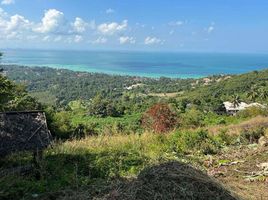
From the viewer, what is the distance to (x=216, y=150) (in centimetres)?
821

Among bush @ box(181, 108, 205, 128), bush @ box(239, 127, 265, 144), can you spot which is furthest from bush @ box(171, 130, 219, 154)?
bush @ box(181, 108, 205, 128)

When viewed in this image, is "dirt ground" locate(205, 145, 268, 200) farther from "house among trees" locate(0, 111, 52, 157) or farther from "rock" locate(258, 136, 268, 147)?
"house among trees" locate(0, 111, 52, 157)

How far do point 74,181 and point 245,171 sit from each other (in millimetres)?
3134

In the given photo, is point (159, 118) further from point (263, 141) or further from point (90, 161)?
point (90, 161)

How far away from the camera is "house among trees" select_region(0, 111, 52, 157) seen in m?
5.99

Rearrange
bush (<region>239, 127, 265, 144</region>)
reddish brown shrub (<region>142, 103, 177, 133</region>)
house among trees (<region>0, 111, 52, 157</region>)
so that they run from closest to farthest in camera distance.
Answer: house among trees (<region>0, 111, 52, 157</region>), bush (<region>239, 127, 265, 144</region>), reddish brown shrub (<region>142, 103, 177, 133</region>)

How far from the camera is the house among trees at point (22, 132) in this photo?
599 centimetres

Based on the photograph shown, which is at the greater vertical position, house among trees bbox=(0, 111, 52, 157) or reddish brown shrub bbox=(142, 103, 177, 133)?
house among trees bbox=(0, 111, 52, 157)

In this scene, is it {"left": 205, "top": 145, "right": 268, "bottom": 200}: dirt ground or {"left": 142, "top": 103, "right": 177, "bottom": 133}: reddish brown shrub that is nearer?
{"left": 205, "top": 145, "right": 268, "bottom": 200}: dirt ground

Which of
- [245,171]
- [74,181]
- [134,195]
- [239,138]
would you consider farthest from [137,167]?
[239,138]

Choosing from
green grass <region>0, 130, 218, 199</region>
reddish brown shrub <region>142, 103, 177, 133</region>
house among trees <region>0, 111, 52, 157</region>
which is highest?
house among trees <region>0, 111, 52, 157</region>

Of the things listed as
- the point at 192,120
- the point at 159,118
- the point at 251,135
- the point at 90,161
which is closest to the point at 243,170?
the point at 90,161

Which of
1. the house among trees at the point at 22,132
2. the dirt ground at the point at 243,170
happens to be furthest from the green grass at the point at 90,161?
the dirt ground at the point at 243,170

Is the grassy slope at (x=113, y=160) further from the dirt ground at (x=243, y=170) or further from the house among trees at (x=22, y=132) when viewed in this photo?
the house among trees at (x=22, y=132)
